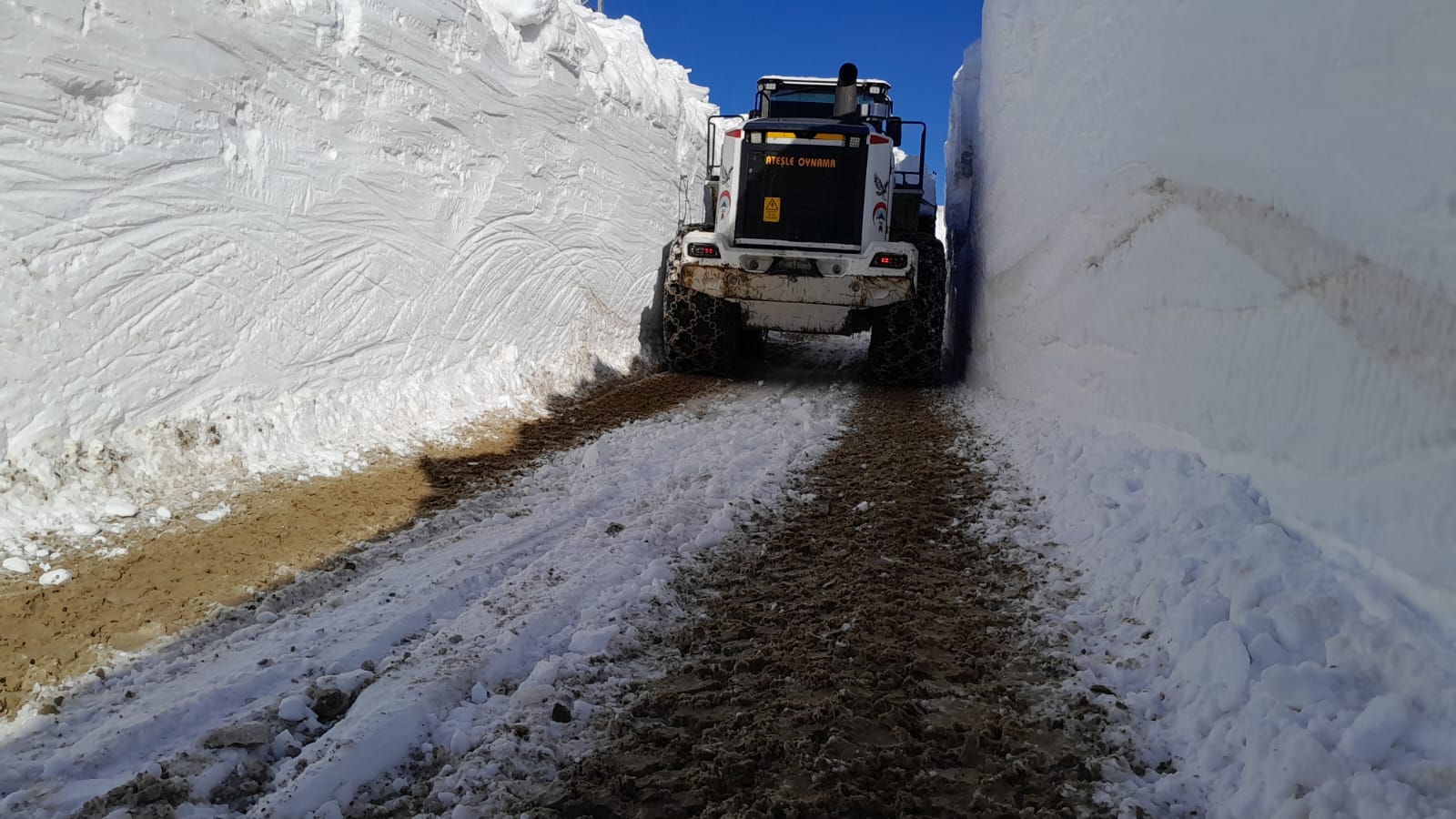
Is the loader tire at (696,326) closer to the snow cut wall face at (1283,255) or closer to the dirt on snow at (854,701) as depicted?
the snow cut wall face at (1283,255)

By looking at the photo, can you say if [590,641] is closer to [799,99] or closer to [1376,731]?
[1376,731]

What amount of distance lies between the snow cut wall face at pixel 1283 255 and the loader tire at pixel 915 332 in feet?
8.53

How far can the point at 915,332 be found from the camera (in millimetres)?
9125

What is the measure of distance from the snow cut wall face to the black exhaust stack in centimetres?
369

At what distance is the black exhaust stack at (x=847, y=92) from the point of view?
9844 millimetres

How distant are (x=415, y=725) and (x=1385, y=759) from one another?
2375 mm

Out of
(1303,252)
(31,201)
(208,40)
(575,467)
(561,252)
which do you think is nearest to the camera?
(1303,252)

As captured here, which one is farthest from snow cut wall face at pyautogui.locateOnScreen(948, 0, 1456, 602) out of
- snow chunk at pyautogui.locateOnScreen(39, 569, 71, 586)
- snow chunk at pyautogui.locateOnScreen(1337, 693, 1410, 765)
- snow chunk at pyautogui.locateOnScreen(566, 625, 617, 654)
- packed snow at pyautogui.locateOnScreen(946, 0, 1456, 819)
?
snow chunk at pyautogui.locateOnScreen(39, 569, 71, 586)

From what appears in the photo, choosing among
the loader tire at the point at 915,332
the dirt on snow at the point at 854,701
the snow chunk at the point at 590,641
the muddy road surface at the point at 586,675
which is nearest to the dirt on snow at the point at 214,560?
the muddy road surface at the point at 586,675

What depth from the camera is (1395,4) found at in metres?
2.55

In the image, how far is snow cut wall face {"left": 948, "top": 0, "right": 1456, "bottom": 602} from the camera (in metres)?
2.38

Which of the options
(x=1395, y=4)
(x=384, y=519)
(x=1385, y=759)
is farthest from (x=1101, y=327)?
(x=384, y=519)

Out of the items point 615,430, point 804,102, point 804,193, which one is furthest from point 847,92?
point 615,430

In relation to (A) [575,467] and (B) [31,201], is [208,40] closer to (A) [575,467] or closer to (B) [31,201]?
(B) [31,201]
